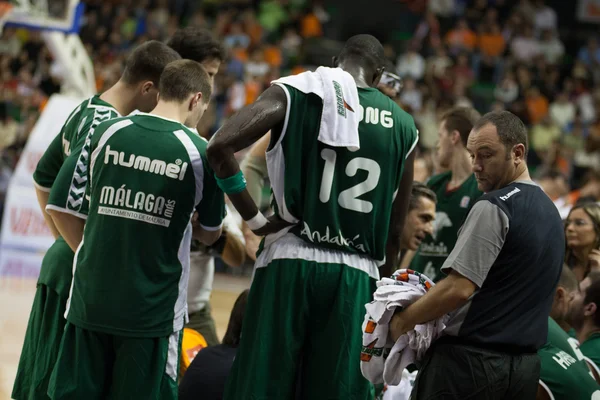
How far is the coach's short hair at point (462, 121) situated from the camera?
20.4ft

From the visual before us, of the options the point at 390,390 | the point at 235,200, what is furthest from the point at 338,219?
the point at 390,390

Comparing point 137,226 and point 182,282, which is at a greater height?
point 137,226

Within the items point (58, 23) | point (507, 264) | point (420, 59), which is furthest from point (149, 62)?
point (420, 59)

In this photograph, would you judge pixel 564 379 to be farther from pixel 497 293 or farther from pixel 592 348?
pixel 497 293

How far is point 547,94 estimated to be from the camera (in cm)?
1986

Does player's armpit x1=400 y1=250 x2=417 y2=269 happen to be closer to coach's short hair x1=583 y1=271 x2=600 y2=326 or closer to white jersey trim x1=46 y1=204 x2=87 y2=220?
coach's short hair x1=583 y1=271 x2=600 y2=326

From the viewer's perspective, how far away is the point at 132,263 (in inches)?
156

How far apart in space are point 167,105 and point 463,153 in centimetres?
263

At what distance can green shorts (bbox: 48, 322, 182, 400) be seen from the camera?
398 cm

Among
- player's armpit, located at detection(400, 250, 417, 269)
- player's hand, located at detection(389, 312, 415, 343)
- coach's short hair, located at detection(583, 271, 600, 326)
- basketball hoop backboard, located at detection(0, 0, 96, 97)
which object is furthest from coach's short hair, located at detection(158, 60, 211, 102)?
basketball hoop backboard, located at detection(0, 0, 96, 97)

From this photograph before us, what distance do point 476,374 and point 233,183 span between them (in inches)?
51.2

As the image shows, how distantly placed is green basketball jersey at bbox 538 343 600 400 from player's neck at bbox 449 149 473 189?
6.25ft

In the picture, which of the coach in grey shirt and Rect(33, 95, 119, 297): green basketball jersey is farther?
Rect(33, 95, 119, 297): green basketball jersey

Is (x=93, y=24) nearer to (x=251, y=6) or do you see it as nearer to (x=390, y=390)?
(x=251, y=6)
